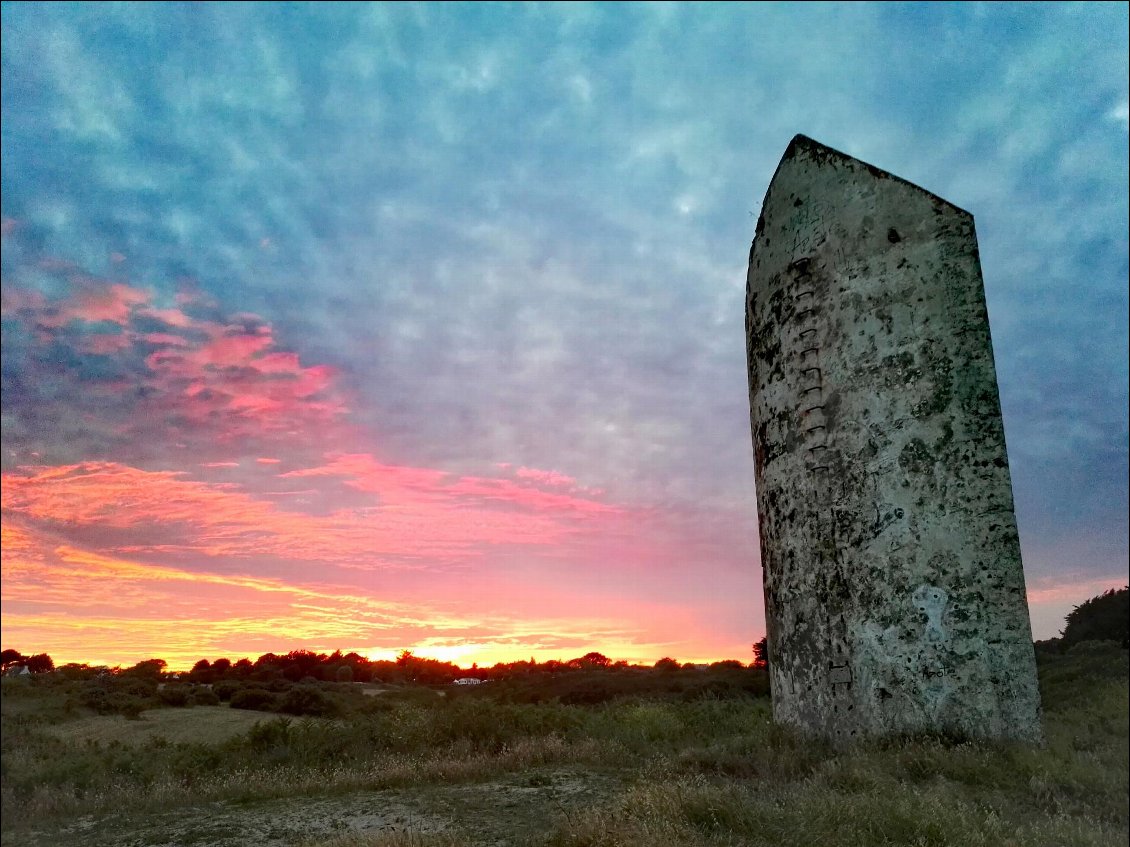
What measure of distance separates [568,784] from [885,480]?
629 centimetres

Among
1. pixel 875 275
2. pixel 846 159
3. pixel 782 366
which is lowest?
pixel 782 366

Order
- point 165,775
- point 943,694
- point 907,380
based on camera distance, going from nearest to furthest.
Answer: point 943,694, point 907,380, point 165,775

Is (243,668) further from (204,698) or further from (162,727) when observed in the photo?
(162,727)

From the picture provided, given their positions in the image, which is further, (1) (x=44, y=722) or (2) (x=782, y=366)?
(1) (x=44, y=722)

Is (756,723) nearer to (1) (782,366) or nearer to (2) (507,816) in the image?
(1) (782,366)

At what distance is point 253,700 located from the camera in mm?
24812

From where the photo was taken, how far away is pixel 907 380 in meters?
11.0

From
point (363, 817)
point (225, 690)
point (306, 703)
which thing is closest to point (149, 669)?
point (225, 690)

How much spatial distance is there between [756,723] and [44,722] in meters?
19.3

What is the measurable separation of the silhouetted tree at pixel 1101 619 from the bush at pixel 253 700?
3522 centimetres

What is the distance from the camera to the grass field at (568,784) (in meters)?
6.38

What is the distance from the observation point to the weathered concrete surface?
33.2 feet

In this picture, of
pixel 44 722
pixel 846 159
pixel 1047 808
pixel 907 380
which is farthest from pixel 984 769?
pixel 44 722

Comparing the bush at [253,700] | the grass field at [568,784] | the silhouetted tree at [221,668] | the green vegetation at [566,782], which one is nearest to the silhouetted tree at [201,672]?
the silhouetted tree at [221,668]
